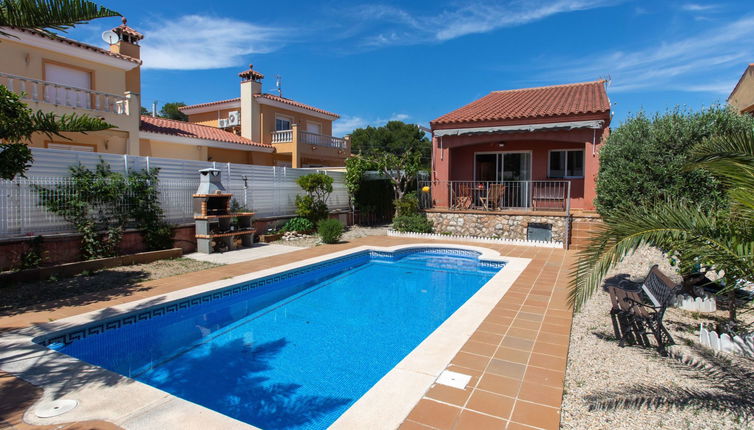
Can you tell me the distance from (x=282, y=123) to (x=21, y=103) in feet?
72.9

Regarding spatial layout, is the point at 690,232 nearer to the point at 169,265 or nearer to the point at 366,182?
the point at 169,265

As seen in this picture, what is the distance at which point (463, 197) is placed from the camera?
1777 cm

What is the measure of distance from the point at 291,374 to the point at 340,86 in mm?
31433

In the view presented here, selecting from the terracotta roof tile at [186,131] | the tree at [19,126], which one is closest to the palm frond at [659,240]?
the tree at [19,126]

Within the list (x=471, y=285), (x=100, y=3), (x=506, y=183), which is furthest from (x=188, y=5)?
(x=506, y=183)

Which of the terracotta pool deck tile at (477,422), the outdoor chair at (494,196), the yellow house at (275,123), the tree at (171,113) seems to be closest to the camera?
the terracotta pool deck tile at (477,422)

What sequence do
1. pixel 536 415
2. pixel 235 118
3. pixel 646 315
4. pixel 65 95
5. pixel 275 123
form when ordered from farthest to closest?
pixel 275 123 < pixel 235 118 < pixel 65 95 < pixel 646 315 < pixel 536 415

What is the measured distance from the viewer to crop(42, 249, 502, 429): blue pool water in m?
4.79

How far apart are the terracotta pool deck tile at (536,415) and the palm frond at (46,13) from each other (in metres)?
6.97

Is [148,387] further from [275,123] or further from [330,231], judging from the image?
[275,123]

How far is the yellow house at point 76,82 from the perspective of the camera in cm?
1462

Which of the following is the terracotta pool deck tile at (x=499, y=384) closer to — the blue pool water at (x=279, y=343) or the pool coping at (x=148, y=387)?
the pool coping at (x=148, y=387)

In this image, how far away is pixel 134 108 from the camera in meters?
17.7

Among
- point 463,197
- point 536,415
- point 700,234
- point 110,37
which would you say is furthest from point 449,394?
point 110,37
